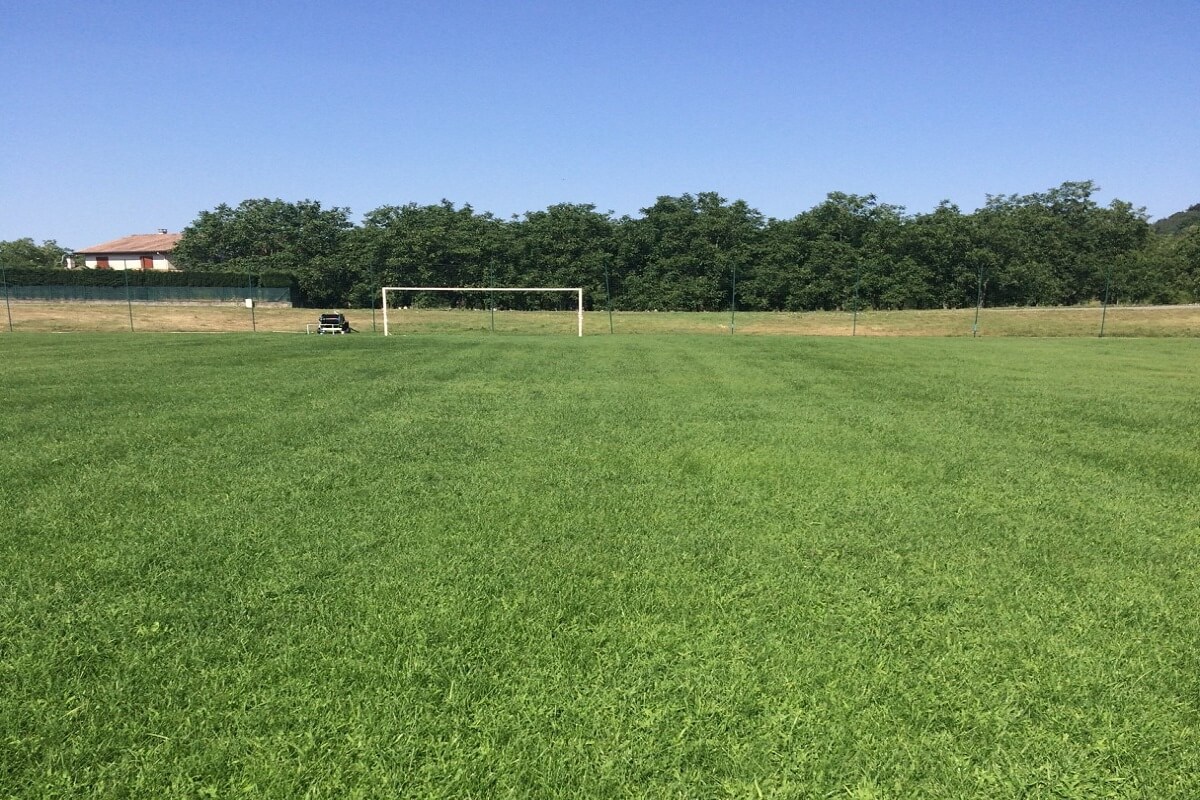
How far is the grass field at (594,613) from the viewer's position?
2150 mm

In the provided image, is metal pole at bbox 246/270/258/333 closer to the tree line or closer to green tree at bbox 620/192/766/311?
the tree line

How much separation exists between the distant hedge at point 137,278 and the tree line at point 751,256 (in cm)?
652

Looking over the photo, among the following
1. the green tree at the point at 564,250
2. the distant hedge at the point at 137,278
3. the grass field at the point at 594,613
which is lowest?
the grass field at the point at 594,613

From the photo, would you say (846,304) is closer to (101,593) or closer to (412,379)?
(412,379)


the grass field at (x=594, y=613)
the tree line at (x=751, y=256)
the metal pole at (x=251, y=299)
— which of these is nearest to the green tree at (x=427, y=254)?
the tree line at (x=751, y=256)

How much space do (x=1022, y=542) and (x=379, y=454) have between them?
4.94 meters

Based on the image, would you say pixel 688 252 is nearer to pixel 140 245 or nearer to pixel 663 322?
pixel 663 322

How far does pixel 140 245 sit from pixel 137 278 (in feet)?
163

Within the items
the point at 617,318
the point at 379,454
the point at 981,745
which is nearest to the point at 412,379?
the point at 379,454

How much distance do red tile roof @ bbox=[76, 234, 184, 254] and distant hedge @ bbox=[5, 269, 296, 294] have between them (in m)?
43.1

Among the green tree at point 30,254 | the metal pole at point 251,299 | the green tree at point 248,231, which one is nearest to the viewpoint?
the metal pole at point 251,299

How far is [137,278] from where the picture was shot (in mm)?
46281

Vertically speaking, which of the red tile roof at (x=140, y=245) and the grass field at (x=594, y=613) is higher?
the red tile roof at (x=140, y=245)

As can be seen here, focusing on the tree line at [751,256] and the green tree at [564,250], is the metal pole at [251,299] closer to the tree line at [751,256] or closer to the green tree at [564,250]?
the tree line at [751,256]
